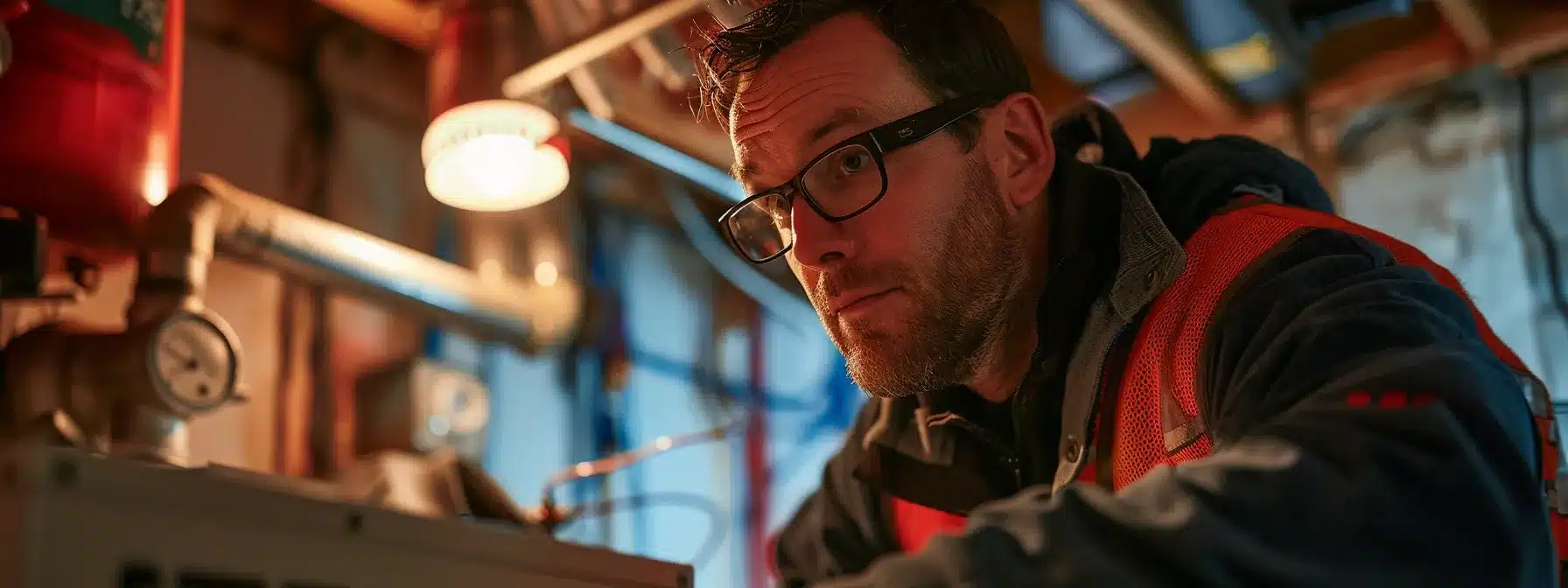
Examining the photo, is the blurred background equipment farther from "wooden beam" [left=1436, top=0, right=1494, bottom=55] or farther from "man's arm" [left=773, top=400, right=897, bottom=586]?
"man's arm" [left=773, top=400, right=897, bottom=586]

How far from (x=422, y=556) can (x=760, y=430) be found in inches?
81.0

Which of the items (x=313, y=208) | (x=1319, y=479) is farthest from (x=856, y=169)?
(x=313, y=208)

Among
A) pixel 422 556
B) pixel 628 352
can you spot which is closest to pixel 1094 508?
pixel 422 556

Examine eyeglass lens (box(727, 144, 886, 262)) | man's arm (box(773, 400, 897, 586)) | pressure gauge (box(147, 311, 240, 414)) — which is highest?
pressure gauge (box(147, 311, 240, 414))

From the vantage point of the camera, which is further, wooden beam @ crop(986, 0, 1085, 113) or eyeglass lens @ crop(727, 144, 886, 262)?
wooden beam @ crop(986, 0, 1085, 113)

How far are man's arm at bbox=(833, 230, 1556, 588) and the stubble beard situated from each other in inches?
17.0

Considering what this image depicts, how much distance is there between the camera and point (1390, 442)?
608 millimetres

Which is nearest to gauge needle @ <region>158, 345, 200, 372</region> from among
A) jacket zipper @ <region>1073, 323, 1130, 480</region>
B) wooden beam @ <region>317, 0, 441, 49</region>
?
wooden beam @ <region>317, 0, 441, 49</region>

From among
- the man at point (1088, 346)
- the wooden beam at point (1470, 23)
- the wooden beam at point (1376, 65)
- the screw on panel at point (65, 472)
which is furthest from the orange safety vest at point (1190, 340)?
the wooden beam at point (1376, 65)

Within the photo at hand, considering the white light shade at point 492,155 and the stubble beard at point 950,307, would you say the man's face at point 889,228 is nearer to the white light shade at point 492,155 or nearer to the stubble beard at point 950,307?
the stubble beard at point 950,307

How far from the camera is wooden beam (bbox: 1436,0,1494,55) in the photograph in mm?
1896

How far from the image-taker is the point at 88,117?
53.5 inches

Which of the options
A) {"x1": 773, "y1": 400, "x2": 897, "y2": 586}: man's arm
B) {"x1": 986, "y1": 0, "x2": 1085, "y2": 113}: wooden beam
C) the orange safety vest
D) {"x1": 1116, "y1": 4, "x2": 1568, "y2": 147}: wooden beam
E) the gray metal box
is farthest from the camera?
{"x1": 986, "y1": 0, "x2": 1085, "y2": 113}: wooden beam

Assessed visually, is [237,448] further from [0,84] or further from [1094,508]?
[1094,508]
